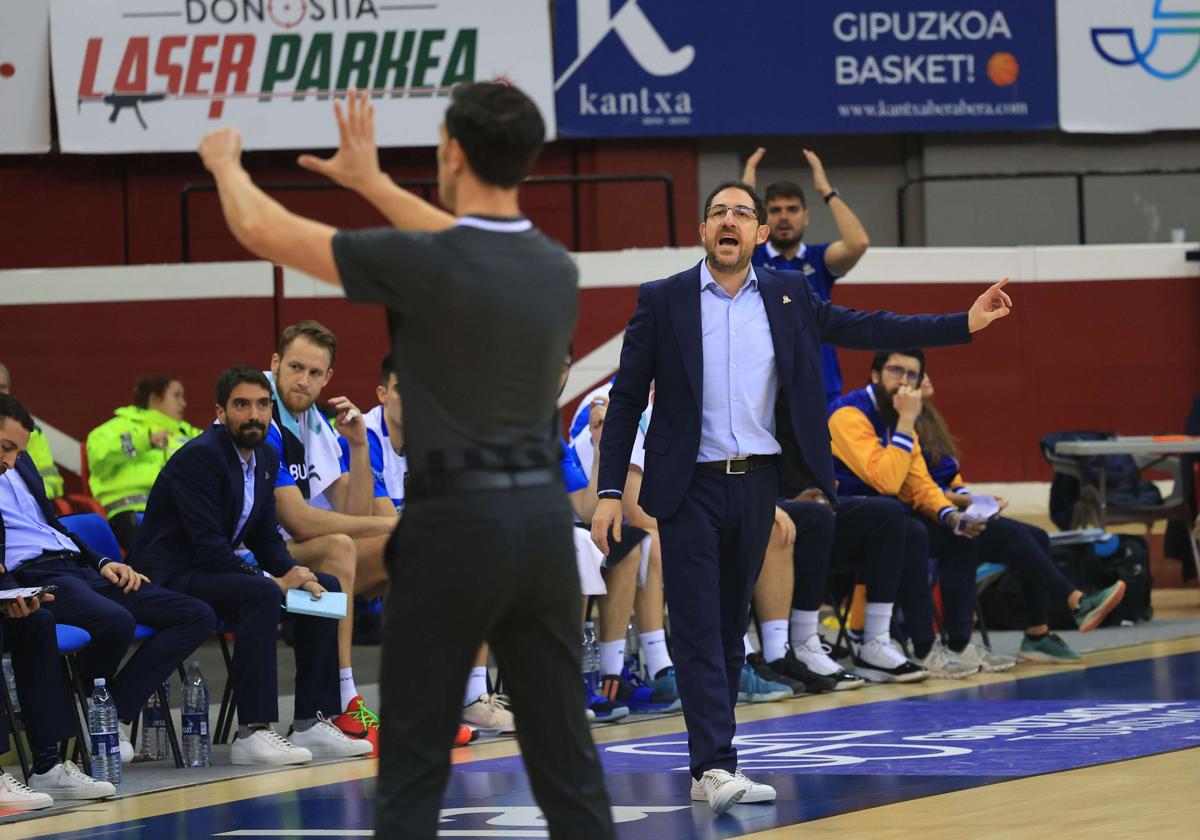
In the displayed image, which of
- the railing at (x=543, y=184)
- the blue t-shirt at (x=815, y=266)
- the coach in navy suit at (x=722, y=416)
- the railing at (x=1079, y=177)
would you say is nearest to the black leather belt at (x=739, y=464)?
the coach in navy suit at (x=722, y=416)

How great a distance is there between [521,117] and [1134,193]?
12362 mm

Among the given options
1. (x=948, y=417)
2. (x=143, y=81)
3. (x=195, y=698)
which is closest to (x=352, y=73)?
(x=143, y=81)

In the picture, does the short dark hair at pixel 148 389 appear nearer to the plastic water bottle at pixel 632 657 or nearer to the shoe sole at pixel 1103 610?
the plastic water bottle at pixel 632 657

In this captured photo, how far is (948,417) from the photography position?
12633mm

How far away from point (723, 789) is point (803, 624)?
3.04 meters

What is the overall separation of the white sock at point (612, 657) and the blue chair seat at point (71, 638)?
218 centimetres

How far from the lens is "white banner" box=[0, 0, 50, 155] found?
12.6 meters

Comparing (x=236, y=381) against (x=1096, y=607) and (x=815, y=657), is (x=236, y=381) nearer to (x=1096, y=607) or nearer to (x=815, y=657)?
(x=815, y=657)

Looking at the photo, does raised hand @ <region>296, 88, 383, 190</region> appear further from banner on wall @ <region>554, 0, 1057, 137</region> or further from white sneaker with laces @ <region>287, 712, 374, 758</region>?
banner on wall @ <region>554, 0, 1057, 137</region>

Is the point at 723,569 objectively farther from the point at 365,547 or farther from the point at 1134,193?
the point at 1134,193

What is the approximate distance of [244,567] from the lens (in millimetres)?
6309

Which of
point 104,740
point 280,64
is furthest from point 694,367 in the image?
point 280,64

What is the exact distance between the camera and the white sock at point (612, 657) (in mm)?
7242

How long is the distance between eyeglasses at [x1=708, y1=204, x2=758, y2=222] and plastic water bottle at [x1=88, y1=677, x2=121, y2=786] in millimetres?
2514
